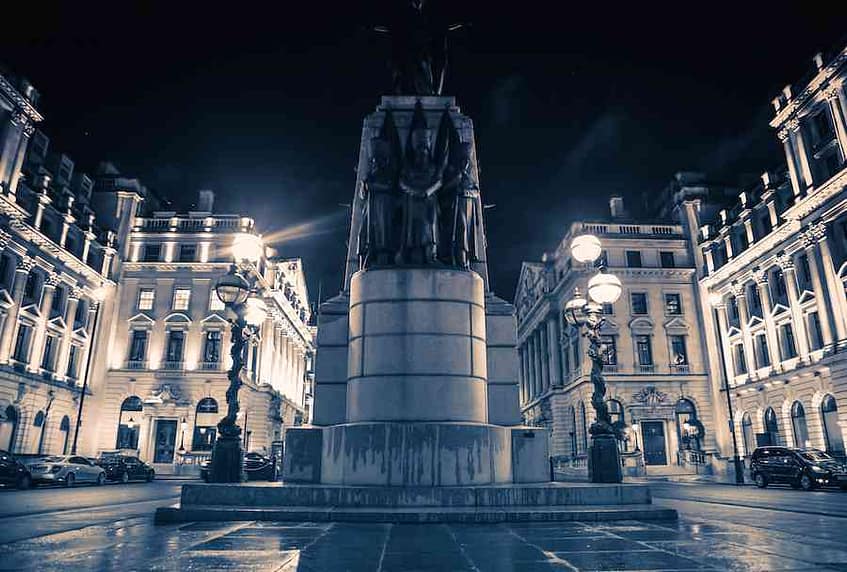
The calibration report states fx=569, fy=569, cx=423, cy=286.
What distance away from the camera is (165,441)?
4712cm

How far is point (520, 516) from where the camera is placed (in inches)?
336

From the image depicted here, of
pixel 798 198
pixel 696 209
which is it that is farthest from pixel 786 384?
pixel 696 209

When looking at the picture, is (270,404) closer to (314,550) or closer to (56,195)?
A: (56,195)

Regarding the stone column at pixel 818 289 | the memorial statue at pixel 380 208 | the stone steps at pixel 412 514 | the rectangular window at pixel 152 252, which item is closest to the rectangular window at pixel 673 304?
the stone column at pixel 818 289

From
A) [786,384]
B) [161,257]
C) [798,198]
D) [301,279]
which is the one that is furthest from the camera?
[301,279]

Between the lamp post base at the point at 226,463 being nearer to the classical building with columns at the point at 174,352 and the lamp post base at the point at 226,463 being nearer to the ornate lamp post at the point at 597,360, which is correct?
the ornate lamp post at the point at 597,360

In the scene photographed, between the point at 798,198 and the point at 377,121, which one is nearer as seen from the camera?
the point at 377,121

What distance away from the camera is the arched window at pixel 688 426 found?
48875mm

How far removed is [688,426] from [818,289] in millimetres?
17791

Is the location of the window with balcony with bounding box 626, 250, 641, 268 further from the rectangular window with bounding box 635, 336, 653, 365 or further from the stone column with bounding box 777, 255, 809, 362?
the stone column with bounding box 777, 255, 809, 362

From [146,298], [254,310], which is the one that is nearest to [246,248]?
[254,310]

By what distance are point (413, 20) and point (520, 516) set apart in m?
13.4

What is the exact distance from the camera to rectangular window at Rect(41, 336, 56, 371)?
137 ft

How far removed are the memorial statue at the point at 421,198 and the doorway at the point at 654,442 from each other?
4278cm
